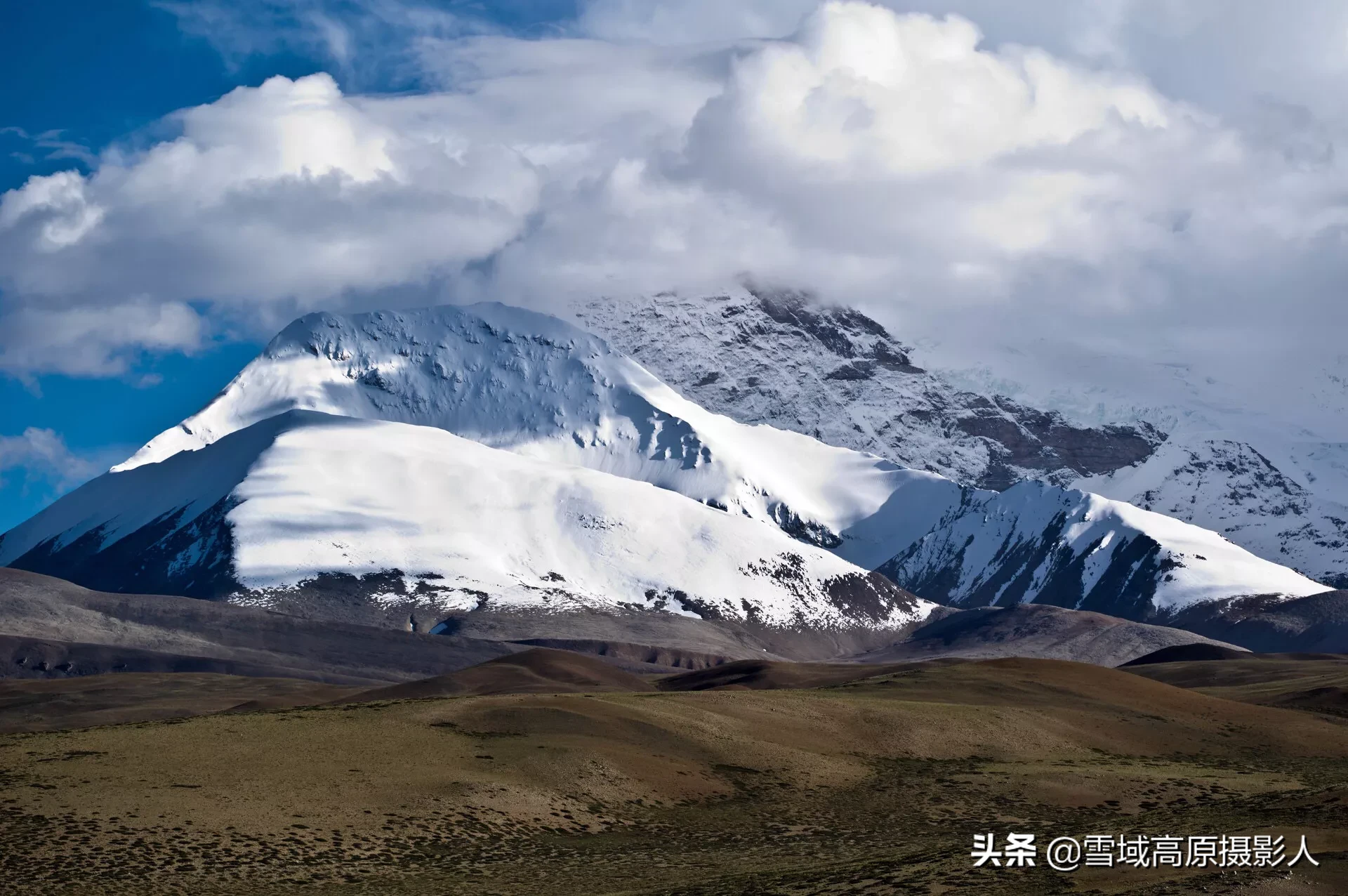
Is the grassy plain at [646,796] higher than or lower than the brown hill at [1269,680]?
lower

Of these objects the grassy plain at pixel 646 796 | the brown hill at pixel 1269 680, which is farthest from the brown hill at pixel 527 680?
the brown hill at pixel 1269 680

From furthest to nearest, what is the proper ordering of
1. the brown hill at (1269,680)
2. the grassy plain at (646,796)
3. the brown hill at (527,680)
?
1. the brown hill at (527,680)
2. the brown hill at (1269,680)
3. the grassy plain at (646,796)

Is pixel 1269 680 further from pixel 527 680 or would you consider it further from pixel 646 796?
pixel 646 796

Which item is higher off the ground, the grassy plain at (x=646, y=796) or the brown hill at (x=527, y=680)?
the brown hill at (x=527, y=680)

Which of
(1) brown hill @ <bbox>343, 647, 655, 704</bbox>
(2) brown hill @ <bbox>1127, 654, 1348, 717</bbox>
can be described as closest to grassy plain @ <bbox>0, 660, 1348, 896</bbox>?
(2) brown hill @ <bbox>1127, 654, 1348, 717</bbox>

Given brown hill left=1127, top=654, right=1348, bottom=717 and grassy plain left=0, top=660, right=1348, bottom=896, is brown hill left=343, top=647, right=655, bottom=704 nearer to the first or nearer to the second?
grassy plain left=0, top=660, right=1348, bottom=896

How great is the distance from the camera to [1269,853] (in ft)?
153

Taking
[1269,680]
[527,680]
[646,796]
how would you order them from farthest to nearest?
[527,680], [1269,680], [646,796]

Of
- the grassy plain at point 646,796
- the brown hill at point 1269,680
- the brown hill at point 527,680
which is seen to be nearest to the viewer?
the grassy plain at point 646,796

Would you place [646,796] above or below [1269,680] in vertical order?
below

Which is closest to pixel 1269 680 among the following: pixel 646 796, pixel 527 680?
pixel 527 680

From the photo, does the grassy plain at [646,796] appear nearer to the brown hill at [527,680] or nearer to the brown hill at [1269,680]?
the brown hill at [1269,680]

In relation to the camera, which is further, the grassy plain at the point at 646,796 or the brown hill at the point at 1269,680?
the brown hill at the point at 1269,680

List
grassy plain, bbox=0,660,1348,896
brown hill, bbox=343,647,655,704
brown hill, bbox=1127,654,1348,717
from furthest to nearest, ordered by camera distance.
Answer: brown hill, bbox=343,647,655,704 → brown hill, bbox=1127,654,1348,717 → grassy plain, bbox=0,660,1348,896
